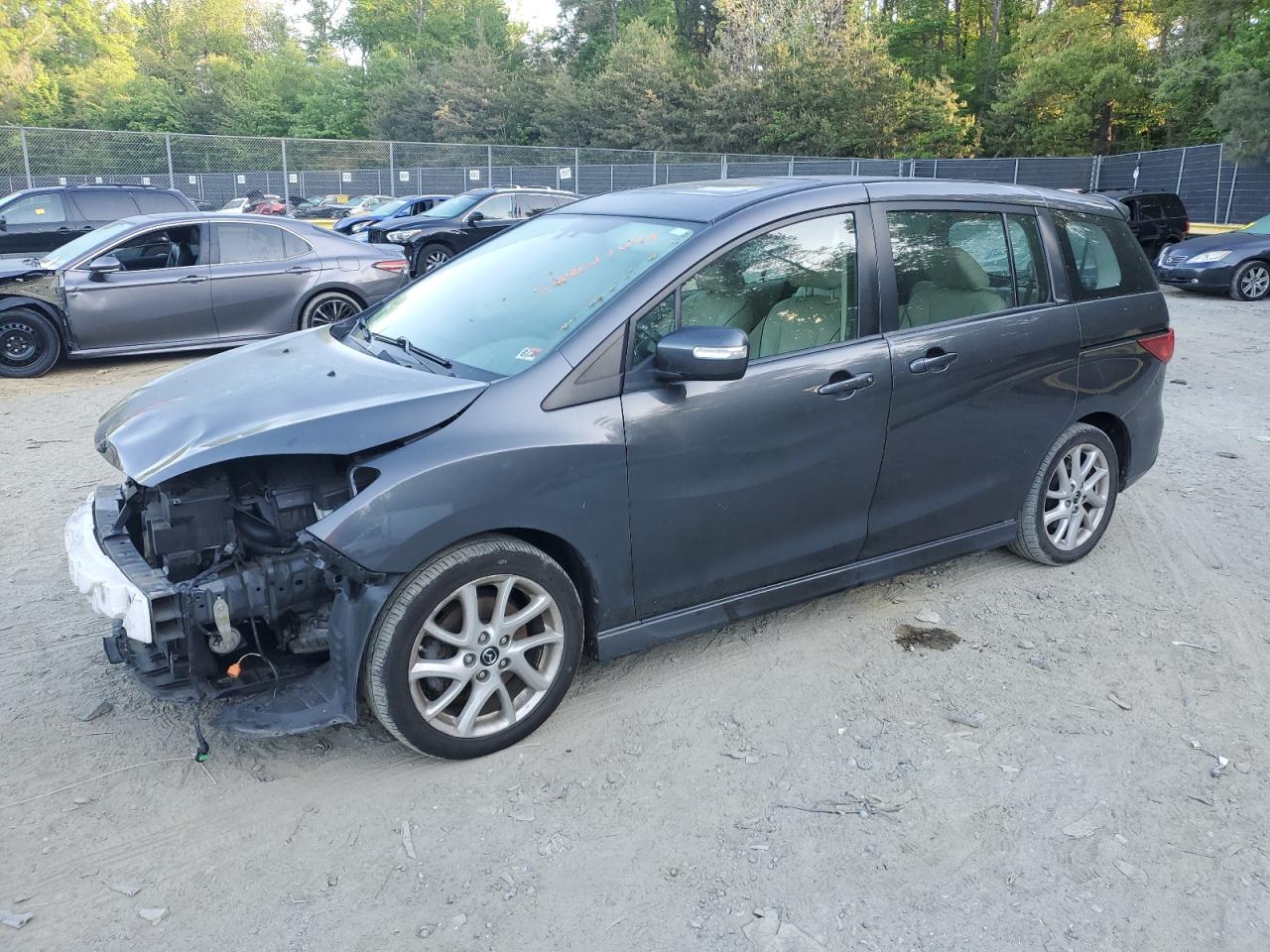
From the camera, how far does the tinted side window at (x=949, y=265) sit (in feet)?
13.3

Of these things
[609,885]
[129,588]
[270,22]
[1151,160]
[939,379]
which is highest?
[270,22]

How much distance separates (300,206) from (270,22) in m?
54.5

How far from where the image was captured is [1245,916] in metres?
2.65

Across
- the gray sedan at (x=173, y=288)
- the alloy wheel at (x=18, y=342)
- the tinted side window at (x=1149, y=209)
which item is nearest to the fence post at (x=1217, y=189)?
the tinted side window at (x=1149, y=209)

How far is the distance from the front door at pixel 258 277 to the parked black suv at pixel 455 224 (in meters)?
5.83

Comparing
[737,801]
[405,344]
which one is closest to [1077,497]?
[737,801]

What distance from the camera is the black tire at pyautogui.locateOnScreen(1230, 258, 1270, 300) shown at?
15180mm

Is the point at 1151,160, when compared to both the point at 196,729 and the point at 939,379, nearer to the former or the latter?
the point at 939,379

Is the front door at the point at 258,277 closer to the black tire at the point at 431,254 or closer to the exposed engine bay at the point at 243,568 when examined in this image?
the black tire at the point at 431,254

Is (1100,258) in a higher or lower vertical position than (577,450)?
higher

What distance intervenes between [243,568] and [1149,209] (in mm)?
19205

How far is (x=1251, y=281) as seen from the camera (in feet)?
50.2

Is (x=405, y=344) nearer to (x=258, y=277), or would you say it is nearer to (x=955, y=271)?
(x=955, y=271)

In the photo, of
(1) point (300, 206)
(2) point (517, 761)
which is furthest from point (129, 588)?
(1) point (300, 206)
